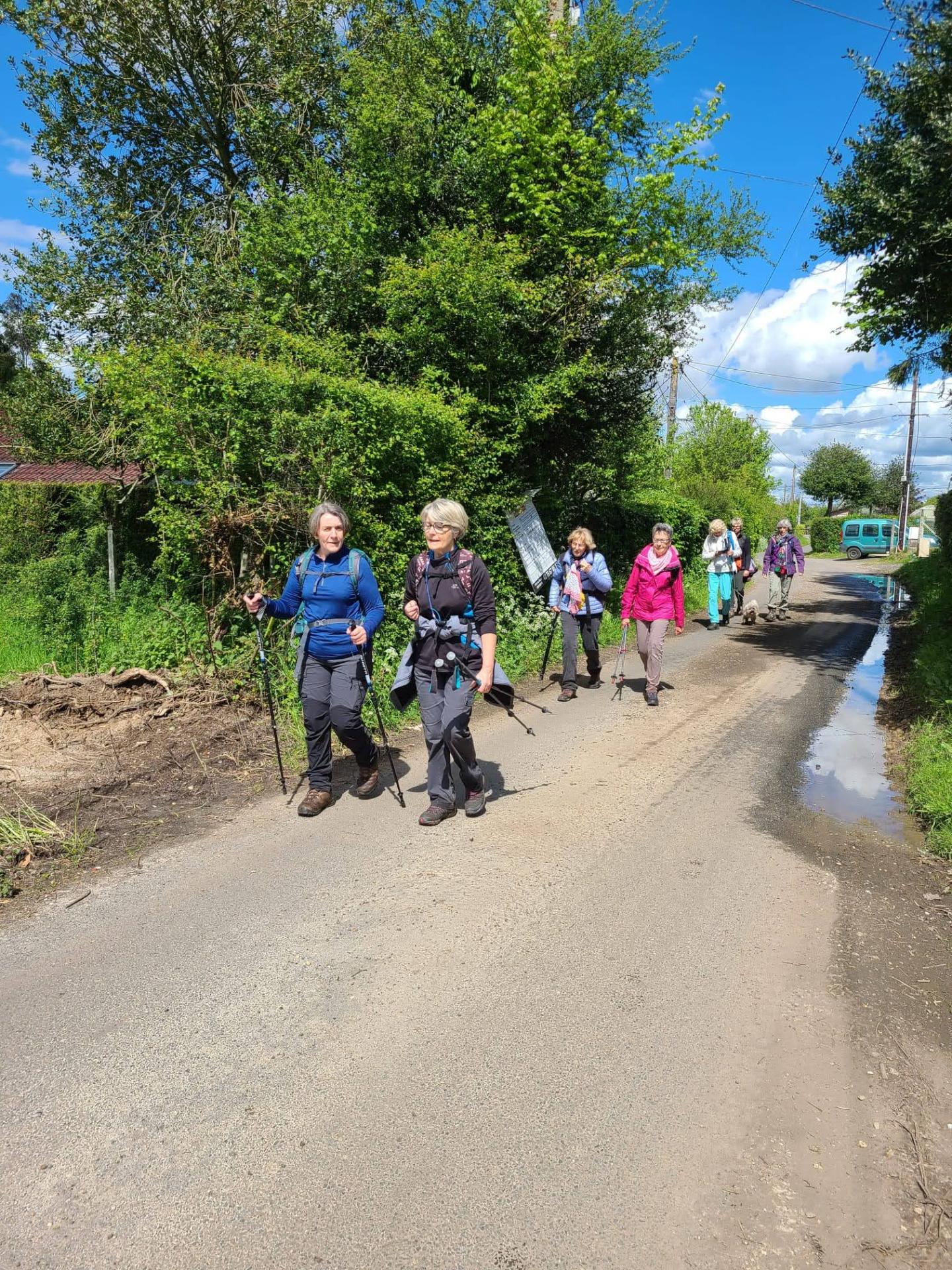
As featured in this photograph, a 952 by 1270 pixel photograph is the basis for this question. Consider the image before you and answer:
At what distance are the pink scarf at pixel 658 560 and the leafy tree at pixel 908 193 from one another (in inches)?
166

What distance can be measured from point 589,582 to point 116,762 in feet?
17.0

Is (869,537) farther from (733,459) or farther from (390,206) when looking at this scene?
(390,206)

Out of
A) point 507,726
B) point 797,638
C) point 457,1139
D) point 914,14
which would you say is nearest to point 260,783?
point 507,726

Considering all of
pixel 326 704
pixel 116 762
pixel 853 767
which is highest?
pixel 326 704

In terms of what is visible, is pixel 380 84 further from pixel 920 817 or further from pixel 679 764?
pixel 920 817

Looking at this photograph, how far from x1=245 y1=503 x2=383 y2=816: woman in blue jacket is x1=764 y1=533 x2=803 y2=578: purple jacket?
1169 cm

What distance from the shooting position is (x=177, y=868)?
4684mm

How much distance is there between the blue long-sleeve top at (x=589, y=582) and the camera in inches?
356

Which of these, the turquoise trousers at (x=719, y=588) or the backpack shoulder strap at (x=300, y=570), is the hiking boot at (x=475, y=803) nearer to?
the backpack shoulder strap at (x=300, y=570)

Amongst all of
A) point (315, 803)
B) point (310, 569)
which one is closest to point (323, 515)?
point (310, 569)

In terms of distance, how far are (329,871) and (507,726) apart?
11.5 feet

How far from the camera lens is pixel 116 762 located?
6.36m

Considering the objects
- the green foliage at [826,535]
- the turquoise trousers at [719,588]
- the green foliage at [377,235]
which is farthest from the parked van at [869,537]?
the green foliage at [377,235]

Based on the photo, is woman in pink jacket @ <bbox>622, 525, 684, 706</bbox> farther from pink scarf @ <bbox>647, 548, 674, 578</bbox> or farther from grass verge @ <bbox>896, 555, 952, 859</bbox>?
grass verge @ <bbox>896, 555, 952, 859</bbox>
